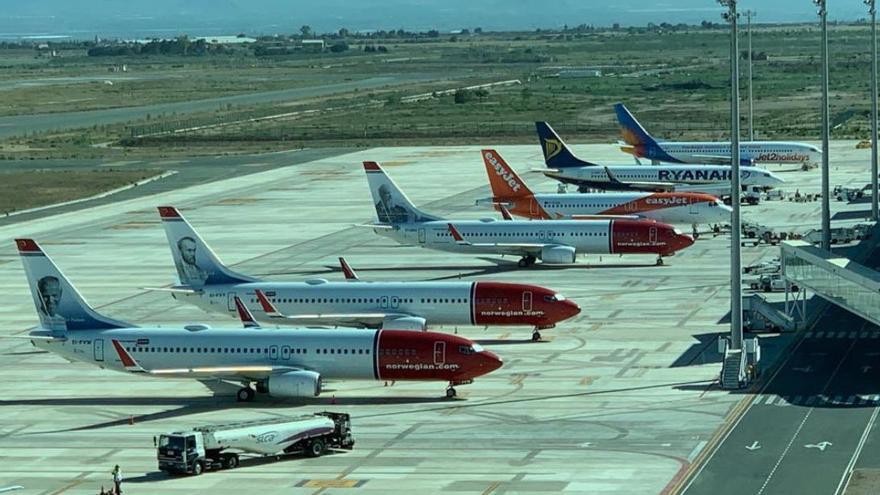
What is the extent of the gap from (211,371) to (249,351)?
1972mm

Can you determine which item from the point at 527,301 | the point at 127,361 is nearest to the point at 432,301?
the point at 527,301

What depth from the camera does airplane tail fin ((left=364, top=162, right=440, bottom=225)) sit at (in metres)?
116

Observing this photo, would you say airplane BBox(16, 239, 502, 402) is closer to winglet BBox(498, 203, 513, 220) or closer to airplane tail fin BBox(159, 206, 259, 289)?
airplane tail fin BBox(159, 206, 259, 289)

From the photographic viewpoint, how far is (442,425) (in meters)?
70.4

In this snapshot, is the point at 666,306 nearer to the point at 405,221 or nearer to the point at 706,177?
the point at 405,221

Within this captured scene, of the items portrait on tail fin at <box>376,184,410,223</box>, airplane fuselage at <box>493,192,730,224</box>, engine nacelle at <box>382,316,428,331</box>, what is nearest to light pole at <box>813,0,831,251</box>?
airplane fuselage at <box>493,192,730,224</box>

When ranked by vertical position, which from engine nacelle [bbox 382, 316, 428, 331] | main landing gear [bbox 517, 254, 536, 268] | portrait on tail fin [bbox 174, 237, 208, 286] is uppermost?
portrait on tail fin [bbox 174, 237, 208, 286]

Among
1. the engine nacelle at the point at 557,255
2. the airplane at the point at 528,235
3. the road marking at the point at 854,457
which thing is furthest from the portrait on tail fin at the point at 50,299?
the engine nacelle at the point at 557,255

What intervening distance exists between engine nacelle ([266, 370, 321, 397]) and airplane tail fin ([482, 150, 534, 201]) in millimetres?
56697

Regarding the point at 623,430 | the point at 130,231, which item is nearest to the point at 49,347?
the point at 623,430

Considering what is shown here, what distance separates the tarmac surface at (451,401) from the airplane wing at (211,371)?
1.33m

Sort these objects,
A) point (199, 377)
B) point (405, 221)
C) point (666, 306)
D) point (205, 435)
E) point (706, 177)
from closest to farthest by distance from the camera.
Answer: point (205, 435) < point (199, 377) < point (666, 306) < point (405, 221) < point (706, 177)

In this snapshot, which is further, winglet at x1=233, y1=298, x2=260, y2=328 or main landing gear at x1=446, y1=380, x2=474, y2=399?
winglet at x1=233, y1=298, x2=260, y2=328

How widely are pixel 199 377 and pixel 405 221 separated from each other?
4265 centimetres
